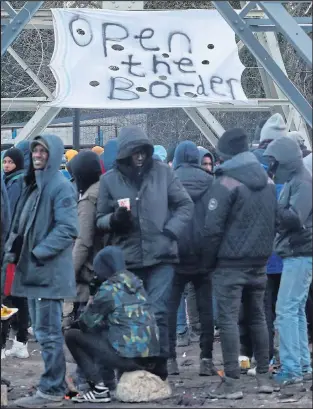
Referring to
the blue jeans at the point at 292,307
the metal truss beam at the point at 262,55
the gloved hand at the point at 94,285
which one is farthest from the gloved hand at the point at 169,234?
the metal truss beam at the point at 262,55

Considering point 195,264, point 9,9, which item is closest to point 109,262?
point 195,264

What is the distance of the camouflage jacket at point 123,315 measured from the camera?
7680mm

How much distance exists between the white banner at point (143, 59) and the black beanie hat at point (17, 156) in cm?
63

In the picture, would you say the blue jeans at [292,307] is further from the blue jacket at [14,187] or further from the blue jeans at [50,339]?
the blue jacket at [14,187]

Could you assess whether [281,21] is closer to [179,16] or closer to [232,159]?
[232,159]

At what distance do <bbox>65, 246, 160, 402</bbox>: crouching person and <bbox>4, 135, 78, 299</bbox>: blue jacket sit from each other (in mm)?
230

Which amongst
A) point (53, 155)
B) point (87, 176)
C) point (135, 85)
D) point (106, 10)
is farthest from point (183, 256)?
point (106, 10)

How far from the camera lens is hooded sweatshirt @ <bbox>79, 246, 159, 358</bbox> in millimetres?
7686

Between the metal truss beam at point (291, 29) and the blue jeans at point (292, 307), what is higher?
the metal truss beam at point (291, 29)

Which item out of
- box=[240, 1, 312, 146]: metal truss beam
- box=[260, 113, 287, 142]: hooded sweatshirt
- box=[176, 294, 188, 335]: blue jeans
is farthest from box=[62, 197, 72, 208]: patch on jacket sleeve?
box=[240, 1, 312, 146]: metal truss beam

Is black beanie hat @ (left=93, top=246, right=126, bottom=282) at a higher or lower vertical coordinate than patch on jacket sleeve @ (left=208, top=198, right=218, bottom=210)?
lower

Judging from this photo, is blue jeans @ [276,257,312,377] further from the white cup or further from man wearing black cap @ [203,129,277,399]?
the white cup

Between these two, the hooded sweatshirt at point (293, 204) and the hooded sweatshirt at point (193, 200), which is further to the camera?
the hooded sweatshirt at point (193, 200)

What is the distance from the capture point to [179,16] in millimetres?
11180
